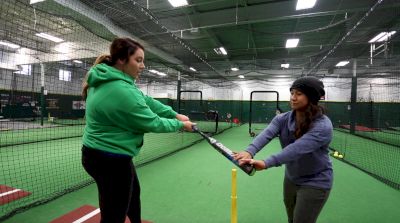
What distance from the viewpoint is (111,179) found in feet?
4.74

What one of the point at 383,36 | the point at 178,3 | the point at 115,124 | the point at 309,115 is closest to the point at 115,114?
the point at 115,124

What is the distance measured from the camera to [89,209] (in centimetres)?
297

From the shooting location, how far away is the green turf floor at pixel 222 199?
113 inches

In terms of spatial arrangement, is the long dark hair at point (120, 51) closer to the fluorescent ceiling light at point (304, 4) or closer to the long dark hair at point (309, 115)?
the long dark hair at point (309, 115)

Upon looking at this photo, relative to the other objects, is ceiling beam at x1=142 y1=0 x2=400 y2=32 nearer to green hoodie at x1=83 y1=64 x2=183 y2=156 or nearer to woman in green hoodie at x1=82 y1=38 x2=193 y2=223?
woman in green hoodie at x1=82 y1=38 x2=193 y2=223

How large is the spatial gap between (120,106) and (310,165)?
1.24 m

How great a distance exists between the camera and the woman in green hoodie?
1.37 metres

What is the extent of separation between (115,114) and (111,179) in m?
0.40

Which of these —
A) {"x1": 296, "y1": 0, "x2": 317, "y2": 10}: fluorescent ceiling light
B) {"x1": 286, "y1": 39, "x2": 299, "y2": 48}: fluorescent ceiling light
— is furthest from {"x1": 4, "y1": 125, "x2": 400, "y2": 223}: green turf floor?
{"x1": 286, "y1": 39, "x2": 299, "y2": 48}: fluorescent ceiling light

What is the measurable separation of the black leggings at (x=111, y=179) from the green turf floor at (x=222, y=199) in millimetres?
1413

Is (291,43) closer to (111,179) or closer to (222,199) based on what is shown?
(222,199)

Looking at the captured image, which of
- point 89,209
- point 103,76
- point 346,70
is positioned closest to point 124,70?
point 103,76

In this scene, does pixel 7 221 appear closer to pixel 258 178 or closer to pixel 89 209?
pixel 89 209

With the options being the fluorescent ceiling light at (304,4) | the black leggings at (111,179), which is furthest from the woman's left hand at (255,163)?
the fluorescent ceiling light at (304,4)
